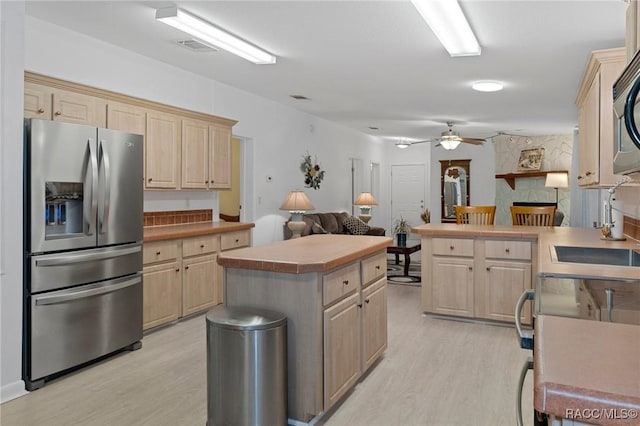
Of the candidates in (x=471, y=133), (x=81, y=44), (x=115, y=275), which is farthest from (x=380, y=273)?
(x=471, y=133)

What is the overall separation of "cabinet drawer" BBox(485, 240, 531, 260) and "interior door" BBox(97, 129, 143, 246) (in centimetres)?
306

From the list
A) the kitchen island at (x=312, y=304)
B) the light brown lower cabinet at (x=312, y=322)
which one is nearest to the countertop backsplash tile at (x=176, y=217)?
the kitchen island at (x=312, y=304)

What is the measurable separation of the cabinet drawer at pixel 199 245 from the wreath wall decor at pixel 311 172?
2973 millimetres

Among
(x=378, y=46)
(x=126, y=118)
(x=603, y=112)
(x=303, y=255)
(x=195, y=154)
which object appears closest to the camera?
(x=303, y=255)

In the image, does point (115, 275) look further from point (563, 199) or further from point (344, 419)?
point (563, 199)

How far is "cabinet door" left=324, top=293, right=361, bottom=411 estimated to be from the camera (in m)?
2.55

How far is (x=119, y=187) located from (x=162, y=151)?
42.4 inches

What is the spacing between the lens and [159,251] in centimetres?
411

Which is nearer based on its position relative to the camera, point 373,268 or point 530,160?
point 373,268

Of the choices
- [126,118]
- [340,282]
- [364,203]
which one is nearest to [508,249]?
[340,282]

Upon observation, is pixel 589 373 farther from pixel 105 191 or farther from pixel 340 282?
pixel 105 191

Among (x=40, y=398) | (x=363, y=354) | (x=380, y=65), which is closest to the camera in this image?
(x=40, y=398)

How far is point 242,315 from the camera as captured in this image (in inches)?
95.8

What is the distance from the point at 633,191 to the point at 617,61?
1.11 metres
